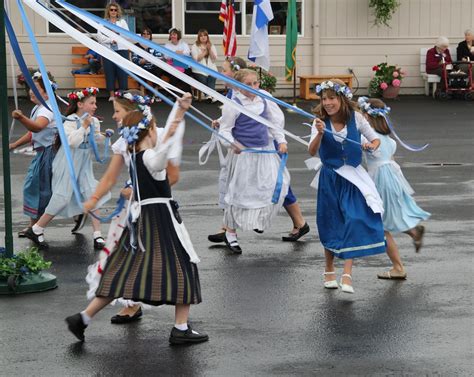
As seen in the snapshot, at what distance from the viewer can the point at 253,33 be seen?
17.2 metres

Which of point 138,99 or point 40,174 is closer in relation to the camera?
point 138,99

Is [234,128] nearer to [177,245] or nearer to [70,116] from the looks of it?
[70,116]

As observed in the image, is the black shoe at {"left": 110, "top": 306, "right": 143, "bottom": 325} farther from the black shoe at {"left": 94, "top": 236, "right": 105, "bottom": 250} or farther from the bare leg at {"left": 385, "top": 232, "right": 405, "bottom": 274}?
the black shoe at {"left": 94, "top": 236, "right": 105, "bottom": 250}

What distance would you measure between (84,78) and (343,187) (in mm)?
15632

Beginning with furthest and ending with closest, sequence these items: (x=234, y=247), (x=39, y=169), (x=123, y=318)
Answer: (x=39, y=169) → (x=234, y=247) → (x=123, y=318)

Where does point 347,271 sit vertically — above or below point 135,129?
below

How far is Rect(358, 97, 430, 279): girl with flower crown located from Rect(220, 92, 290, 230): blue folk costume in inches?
48.9

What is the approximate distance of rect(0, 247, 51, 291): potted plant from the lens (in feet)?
27.1

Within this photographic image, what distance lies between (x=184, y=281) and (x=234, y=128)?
11.6 feet

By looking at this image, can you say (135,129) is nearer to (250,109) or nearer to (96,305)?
(96,305)

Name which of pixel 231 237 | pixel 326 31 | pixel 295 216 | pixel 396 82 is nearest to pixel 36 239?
pixel 231 237

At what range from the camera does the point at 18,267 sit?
8.33 meters

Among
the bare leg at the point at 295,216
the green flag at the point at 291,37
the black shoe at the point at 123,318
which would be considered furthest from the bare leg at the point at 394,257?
the green flag at the point at 291,37

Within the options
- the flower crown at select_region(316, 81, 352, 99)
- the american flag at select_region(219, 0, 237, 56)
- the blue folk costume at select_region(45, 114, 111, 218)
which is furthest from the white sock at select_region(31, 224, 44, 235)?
the american flag at select_region(219, 0, 237, 56)
